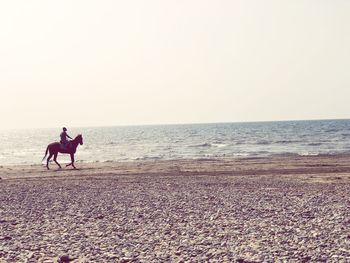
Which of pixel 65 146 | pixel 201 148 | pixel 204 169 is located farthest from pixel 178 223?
pixel 201 148

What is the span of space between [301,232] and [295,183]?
12046mm

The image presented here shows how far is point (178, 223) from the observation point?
539 inches

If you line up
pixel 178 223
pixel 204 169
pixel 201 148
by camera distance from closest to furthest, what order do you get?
pixel 178 223
pixel 204 169
pixel 201 148

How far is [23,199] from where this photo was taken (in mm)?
19281

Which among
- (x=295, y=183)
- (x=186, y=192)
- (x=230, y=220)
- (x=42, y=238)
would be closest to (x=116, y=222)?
(x=42, y=238)

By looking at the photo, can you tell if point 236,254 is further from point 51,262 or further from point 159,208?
point 159,208

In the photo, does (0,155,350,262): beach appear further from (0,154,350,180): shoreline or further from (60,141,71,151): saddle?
(60,141,71,151): saddle

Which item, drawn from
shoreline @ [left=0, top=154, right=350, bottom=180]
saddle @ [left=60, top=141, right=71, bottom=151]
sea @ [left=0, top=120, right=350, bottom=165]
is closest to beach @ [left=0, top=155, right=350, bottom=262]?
shoreline @ [left=0, top=154, right=350, bottom=180]

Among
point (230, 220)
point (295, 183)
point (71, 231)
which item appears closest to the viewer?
point (71, 231)

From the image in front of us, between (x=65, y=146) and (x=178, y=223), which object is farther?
(x=65, y=146)

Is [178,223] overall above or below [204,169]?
above

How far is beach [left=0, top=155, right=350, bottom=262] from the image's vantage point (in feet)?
34.1

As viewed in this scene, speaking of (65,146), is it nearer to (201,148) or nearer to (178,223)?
(178,223)

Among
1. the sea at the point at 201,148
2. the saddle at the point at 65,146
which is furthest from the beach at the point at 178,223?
the sea at the point at 201,148
